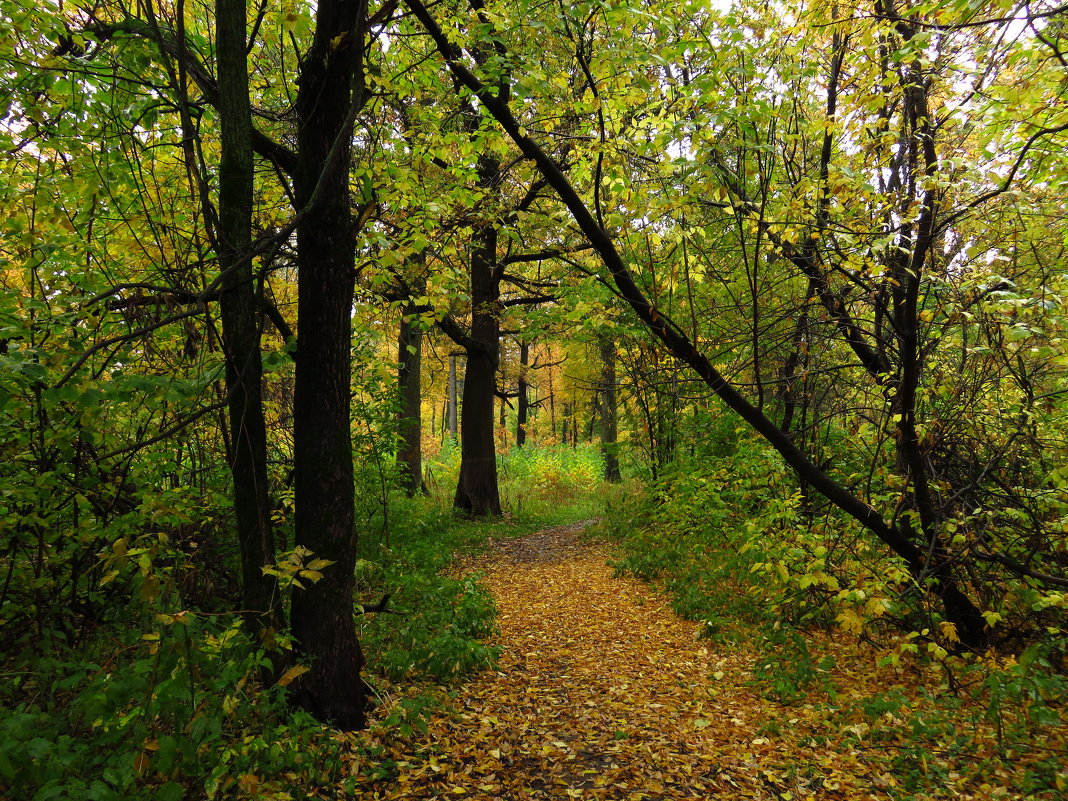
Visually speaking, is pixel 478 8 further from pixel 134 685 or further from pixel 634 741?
pixel 634 741

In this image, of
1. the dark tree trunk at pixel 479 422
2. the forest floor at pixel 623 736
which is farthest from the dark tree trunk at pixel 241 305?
the dark tree trunk at pixel 479 422

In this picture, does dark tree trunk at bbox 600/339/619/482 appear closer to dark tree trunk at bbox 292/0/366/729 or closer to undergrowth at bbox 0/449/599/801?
undergrowth at bbox 0/449/599/801

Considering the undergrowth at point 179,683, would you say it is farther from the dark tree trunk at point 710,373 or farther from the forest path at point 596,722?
the dark tree trunk at point 710,373

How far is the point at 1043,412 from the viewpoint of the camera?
4.55 m

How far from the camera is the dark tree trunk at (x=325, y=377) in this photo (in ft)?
11.2

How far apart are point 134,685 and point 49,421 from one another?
1.91 metres

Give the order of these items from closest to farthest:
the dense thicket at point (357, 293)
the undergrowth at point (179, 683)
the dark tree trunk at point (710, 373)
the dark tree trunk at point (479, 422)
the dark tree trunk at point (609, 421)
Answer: the undergrowth at point (179, 683)
the dense thicket at point (357, 293)
the dark tree trunk at point (710, 373)
the dark tree trunk at point (479, 422)
the dark tree trunk at point (609, 421)

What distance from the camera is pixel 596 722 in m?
4.11

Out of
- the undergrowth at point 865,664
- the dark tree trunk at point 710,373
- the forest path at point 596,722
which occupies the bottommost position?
the forest path at point 596,722

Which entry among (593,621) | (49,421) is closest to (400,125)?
(49,421)

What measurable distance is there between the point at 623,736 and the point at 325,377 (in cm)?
317

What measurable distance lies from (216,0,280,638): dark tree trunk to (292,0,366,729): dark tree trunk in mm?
259

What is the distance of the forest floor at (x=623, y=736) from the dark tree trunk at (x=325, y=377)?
1.98 feet

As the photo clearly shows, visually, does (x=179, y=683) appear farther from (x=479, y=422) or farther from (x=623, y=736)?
(x=479, y=422)
